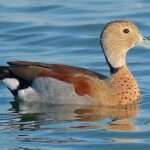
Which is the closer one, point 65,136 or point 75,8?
point 65,136

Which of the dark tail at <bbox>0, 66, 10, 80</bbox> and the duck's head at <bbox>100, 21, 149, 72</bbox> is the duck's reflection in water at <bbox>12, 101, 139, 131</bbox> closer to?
the dark tail at <bbox>0, 66, 10, 80</bbox>

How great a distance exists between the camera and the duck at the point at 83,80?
1348 centimetres

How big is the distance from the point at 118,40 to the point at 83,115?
4.94 feet

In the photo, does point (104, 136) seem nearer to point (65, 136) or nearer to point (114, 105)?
point (65, 136)

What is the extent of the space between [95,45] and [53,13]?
2500mm

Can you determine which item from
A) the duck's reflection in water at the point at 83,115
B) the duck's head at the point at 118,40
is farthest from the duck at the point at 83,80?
the duck's reflection in water at the point at 83,115

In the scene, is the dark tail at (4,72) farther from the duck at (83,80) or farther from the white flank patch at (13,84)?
the white flank patch at (13,84)

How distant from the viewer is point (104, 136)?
11688 millimetres

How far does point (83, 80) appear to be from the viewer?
13.4m

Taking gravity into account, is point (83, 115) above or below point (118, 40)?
A: below

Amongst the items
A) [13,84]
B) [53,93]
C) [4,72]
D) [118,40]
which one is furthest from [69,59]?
[53,93]

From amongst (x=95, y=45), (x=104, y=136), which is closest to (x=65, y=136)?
(x=104, y=136)

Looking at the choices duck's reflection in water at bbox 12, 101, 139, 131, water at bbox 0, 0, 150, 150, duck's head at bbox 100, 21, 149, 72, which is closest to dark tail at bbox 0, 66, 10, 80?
water at bbox 0, 0, 150, 150

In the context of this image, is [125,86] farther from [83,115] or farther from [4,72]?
[4,72]
